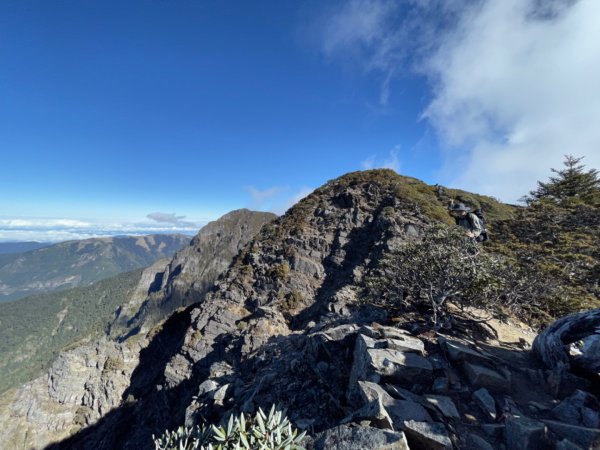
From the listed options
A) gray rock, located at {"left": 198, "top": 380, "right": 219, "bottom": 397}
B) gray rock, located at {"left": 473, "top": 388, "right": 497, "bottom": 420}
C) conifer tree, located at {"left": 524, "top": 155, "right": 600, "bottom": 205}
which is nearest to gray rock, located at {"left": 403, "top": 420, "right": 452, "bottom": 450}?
gray rock, located at {"left": 473, "top": 388, "right": 497, "bottom": 420}

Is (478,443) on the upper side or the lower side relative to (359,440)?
lower

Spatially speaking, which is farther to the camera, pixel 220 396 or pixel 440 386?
pixel 220 396

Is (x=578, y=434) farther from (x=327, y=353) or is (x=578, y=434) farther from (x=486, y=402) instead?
(x=327, y=353)

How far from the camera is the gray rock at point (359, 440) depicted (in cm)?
707

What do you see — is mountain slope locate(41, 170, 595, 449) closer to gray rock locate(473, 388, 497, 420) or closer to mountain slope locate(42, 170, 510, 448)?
gray rock locate(473, 388, 497, 420)

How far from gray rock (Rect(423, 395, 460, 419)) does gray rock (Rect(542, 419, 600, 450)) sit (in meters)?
2.46

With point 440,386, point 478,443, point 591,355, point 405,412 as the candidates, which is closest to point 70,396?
point 405,412

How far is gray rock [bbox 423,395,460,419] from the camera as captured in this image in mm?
9148

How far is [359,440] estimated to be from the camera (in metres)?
7.34

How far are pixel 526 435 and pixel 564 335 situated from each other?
232 inches

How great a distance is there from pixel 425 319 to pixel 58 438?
3441 inches

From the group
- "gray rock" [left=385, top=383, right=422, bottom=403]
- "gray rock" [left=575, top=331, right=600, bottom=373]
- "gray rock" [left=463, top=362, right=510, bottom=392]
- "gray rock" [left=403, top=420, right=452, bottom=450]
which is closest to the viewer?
"gray rock" [left=403, top=420, right=452, bottom=450]

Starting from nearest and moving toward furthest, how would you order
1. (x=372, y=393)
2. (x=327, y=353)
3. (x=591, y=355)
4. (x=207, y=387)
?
(x=591, y=355)
(x=372, y=393)
(x=327, y=353)
(x=207, y=387)

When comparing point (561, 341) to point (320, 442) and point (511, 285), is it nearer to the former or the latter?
point (511, 285)
